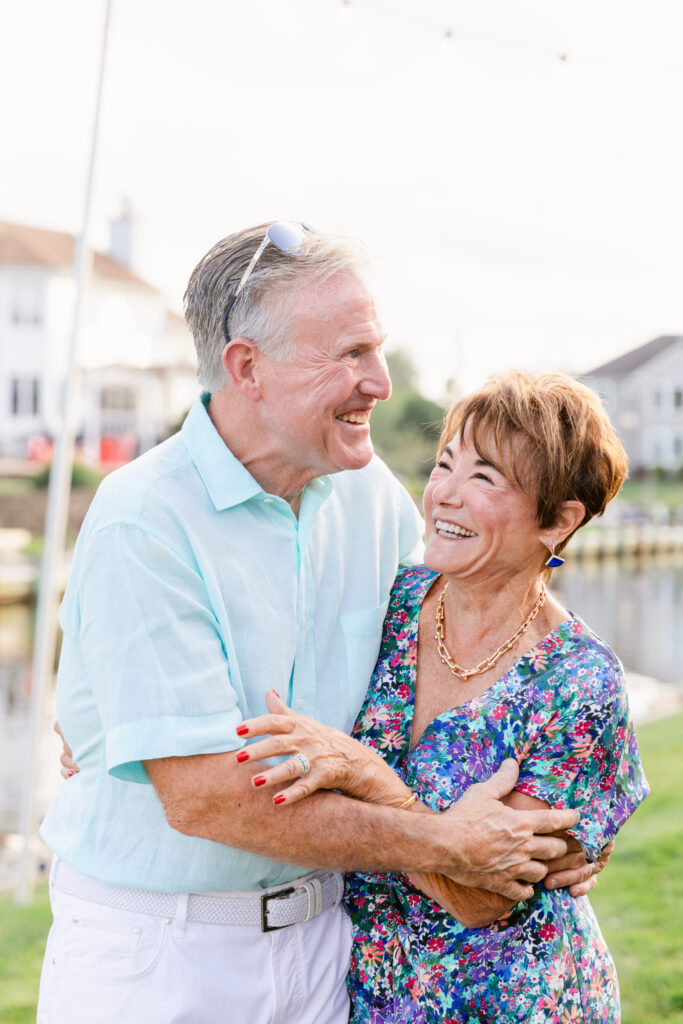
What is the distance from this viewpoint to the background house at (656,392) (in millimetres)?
45156

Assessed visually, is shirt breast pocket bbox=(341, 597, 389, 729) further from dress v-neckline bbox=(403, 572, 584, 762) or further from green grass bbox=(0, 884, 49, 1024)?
green grass bbox=(0, 884, 49, 1024)

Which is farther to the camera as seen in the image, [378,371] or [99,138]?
[99,138]

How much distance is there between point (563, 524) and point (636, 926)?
2922 millimetres

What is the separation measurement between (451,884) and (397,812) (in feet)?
0.62

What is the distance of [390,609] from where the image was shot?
7.32 feet

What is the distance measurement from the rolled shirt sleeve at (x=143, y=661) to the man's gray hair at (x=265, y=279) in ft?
1.39

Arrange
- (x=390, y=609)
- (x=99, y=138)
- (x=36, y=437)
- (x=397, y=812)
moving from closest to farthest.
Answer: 1. (x=397, y=812)
2. (x=390, y=609)
3. (x=99, y=138)
4. (x=36, y=437)

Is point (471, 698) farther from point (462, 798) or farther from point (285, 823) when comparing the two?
point (285, 823)

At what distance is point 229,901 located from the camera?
74.2 inches

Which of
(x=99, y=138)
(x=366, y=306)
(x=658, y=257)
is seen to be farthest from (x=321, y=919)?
(x=658, y=257)

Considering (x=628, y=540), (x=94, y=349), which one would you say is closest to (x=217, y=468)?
(x=628, y=540)

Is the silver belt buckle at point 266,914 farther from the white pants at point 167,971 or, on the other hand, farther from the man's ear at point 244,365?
the man's ear at point 244,365

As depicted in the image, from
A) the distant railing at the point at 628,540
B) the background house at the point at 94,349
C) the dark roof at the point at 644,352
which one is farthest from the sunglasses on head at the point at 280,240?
the dark roof at the point at 644,352

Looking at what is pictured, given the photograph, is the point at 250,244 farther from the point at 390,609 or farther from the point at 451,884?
the point at 451,884
